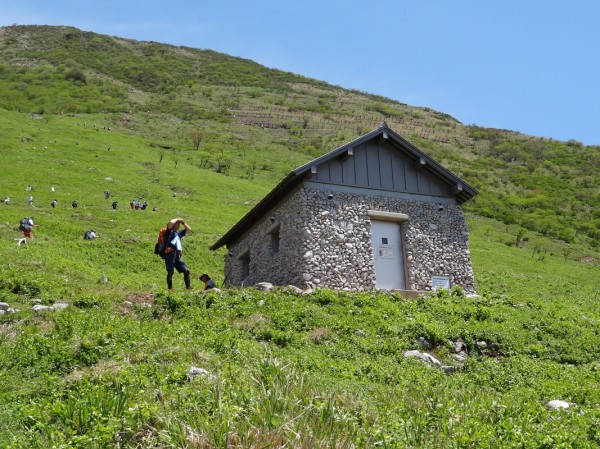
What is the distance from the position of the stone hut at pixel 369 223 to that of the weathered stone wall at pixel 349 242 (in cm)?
3

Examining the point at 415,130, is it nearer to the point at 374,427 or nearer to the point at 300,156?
the point at 300,156

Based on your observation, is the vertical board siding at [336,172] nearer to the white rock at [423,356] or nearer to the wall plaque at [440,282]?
the wall plaque at [440,282]

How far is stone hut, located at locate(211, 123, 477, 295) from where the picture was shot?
20.5 metres

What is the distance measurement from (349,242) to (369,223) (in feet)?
3.68

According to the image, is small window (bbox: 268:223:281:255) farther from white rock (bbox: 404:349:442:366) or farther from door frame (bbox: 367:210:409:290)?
white rock (bbox: 404:349:442:366)

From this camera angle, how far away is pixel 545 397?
36.1ft

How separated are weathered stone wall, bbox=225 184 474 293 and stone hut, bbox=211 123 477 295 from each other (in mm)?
34

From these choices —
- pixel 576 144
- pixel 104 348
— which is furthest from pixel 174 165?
pixel 576 144

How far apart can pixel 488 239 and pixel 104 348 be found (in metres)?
44.3

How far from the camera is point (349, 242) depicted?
68.2ft

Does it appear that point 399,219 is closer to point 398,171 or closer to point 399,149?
point 398,171

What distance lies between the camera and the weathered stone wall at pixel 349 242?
20.2 meters

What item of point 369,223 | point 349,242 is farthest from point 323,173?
point 349,242

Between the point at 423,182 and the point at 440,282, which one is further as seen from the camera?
the point at 423,182
